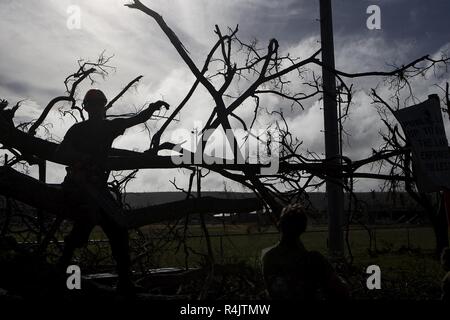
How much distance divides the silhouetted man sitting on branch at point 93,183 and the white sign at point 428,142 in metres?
2.34

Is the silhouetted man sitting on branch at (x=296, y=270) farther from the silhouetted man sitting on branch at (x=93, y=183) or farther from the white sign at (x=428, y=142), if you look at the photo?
the white sign at (x=428, y=142)

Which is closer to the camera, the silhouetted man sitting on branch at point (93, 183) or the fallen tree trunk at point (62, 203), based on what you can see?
the silhouetted man sitting on branch at point (93, 183)

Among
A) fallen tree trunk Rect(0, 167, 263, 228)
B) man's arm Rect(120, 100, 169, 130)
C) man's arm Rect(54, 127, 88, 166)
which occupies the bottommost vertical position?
fallen tree trunk Rect(0, 167, 263, 228)

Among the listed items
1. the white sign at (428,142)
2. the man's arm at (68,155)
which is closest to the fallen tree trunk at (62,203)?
the man's arm at (68,155)

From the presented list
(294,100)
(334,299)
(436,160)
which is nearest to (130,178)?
(294,100)

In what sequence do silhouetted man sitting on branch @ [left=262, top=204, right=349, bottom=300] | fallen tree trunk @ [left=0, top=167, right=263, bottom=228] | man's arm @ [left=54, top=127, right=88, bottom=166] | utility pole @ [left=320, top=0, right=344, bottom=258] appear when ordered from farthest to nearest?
utility pole @ [left=320, top=0, right=344, bottom=258] → fallen tree trunk @ [left=0, top=167, right=263, bottom=228] → man's arm @ [left=54, top=127, right=88, bottom=166] → silhouetted man sitting on branch @ [left=262, top=204, right=349, bottom=300]

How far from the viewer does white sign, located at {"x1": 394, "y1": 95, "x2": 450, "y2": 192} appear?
4441 millimetres

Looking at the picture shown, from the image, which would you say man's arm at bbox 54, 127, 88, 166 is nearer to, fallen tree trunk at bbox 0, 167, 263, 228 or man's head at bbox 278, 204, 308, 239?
fallen tree trunk at bbox 0, 167, 263, 228

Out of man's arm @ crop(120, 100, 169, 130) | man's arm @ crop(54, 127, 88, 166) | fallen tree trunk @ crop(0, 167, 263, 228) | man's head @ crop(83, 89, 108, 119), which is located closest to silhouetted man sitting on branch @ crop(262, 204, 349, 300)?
fallen tree trunk @ crop(0, 167, 263, 228)

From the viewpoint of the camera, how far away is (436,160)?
14.7 ft

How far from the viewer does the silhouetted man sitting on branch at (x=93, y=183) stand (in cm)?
396

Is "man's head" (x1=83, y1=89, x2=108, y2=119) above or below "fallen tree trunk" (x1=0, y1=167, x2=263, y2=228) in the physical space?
above

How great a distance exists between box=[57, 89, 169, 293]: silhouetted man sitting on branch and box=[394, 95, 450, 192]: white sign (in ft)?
7.69
